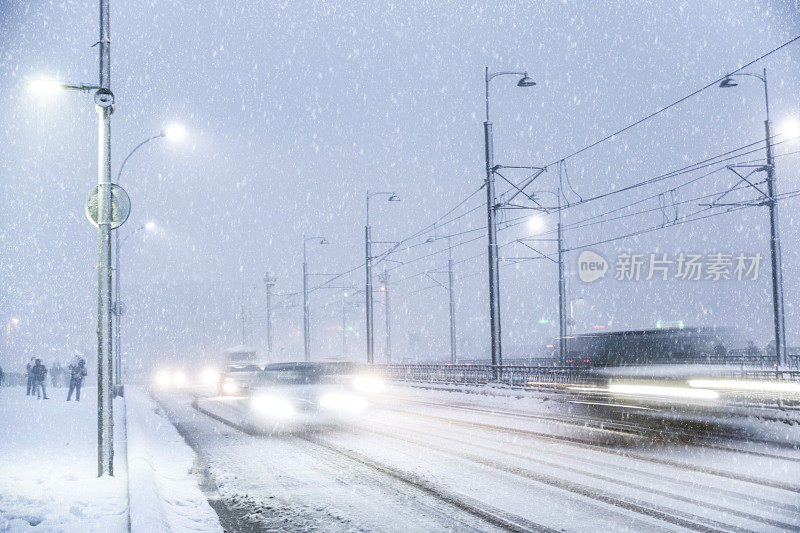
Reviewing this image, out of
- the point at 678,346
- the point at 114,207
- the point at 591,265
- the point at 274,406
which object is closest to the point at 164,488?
the point at 114,207

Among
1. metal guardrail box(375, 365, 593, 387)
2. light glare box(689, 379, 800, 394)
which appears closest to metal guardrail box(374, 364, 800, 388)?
metal guardrail box(375, 365, 593, 387)

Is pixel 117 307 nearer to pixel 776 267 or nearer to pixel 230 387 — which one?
pixel 230 387

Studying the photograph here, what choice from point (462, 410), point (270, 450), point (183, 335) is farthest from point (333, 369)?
point (183, 335)

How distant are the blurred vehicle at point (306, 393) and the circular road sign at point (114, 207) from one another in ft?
28.6

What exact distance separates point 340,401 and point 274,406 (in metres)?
1.67

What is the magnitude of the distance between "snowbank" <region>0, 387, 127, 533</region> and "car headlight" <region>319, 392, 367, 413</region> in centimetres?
483

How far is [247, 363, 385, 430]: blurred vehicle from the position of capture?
18094mm


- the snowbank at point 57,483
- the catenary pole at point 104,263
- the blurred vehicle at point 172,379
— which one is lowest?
the blurred vehicle at point 172,379

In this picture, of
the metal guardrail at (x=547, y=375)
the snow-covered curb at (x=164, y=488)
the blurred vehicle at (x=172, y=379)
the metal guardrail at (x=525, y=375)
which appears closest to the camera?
the snow-covered curb at (x=164, y=488)

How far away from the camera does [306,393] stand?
1841cm

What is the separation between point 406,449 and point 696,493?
213 inches

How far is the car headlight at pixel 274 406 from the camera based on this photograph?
18141 millimetres

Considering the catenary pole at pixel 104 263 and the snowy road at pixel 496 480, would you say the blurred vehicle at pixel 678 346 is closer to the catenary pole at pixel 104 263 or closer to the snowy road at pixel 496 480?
the snowy road at pixel 496 480

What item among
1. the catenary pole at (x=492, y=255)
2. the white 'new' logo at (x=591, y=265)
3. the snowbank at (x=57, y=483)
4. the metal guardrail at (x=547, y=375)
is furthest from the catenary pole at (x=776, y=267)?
the snowbank at (x=57, y=483)
